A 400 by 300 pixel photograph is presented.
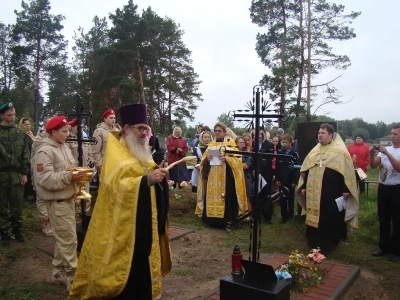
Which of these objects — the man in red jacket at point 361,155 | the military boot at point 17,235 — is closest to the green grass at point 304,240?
the man in red jacket at point 361,155

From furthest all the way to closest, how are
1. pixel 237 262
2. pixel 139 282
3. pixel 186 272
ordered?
1. pixel 186 272
2. pixel 237 262
3. pixel 139 282

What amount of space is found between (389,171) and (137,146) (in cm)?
420

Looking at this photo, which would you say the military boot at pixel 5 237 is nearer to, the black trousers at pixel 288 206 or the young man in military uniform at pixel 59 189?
the young man in military uniform at pixel 59 189

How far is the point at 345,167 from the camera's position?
584 cm

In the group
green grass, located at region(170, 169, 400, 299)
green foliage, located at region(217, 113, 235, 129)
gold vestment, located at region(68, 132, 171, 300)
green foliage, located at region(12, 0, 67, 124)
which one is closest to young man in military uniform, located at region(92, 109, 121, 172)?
green grass, located at region(170, 169, 400, 299)

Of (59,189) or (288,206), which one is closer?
(59,189)

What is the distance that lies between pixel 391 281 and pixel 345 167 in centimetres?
174

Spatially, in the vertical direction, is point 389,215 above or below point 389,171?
below

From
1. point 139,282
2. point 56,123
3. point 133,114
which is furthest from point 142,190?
point 56,123

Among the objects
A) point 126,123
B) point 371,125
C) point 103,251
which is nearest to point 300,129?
point 126,123

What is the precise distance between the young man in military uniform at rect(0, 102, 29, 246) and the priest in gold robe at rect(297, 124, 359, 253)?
4.83 metres

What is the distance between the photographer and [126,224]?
10.4 feet

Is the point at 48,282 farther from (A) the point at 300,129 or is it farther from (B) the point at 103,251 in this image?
(A) the point at 300,129

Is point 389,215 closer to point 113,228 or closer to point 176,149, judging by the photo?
point 113,228
